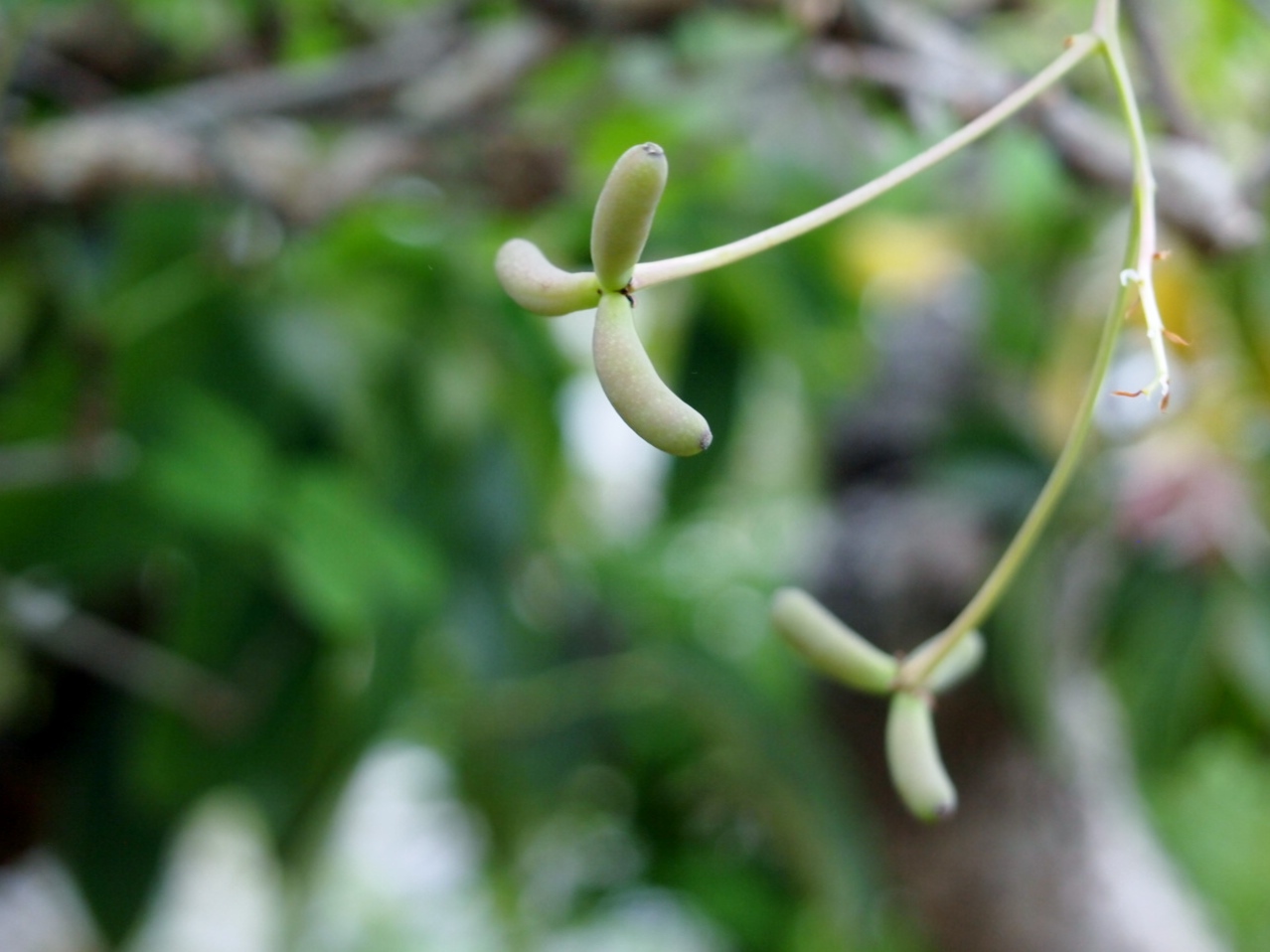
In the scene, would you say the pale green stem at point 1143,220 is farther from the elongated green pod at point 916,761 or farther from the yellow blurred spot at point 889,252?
the yellow blurred spot at point 889,252

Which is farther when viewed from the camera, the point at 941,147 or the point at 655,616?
the point at 655,616

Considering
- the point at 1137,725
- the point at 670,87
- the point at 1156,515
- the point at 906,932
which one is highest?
the point at 670,87

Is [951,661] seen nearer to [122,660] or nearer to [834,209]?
[834,209]

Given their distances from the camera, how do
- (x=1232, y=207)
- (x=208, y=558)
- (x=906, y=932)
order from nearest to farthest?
(x=1232, y=207), (x=208, y=558), (x=906, y=932)

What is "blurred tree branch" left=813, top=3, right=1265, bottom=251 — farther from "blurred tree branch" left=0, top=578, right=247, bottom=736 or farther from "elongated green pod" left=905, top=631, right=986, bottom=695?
"blurred tree branch" left=0, top=578, right=247, bottom=736

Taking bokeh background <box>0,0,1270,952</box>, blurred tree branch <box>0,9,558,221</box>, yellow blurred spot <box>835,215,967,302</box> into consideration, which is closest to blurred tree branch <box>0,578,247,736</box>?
bokeh background <box>0,0,1270,952</box>

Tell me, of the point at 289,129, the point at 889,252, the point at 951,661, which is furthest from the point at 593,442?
the point at 951,661

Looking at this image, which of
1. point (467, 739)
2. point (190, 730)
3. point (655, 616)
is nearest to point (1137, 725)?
point (655, 616)

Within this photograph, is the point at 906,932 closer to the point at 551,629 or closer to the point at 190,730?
the point at 551,629
